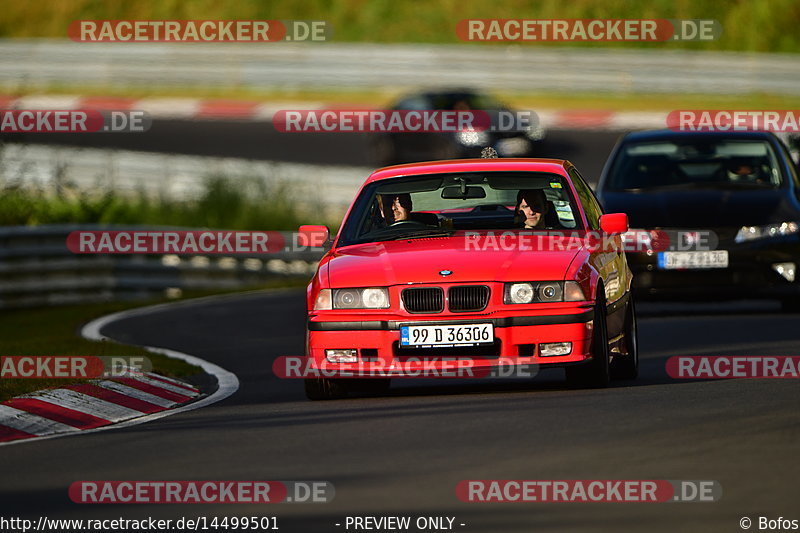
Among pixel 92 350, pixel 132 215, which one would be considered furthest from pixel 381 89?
pixel 92 350

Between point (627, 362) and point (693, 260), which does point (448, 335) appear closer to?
point (627, 362)

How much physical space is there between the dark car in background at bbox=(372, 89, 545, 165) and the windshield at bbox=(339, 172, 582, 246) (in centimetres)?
2187

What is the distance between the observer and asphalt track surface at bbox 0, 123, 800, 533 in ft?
23.0

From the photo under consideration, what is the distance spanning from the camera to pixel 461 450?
332 inches

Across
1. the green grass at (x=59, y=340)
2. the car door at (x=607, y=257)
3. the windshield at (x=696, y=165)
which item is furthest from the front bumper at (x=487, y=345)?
the windshield at (x=696, y=165)

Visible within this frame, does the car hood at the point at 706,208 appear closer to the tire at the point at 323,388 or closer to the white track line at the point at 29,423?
the tire at the point at 323,388

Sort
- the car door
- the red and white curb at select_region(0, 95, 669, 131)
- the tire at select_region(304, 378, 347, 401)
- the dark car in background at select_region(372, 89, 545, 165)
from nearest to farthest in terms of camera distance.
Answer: the tire at select_region(304, 378, 347, 401) < the car door < the dark car in background at select_region(372, 89, 545, 165) < the red and white curb at select_region(0, 95, 669, 131)

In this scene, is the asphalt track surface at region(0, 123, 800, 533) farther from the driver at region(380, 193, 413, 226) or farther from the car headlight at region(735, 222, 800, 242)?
the car headlight at region(735, 222, 800, 242)

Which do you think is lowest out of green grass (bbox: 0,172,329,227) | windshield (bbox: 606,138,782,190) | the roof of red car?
the roof of red car

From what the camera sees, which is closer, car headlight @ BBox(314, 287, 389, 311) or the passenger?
car headlight @ BBox(314, 287, 389, 311)

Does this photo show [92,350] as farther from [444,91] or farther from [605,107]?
[605,107]

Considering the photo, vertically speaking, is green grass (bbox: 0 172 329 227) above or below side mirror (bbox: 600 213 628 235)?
above

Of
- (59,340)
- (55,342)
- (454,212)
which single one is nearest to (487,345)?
(454,212)

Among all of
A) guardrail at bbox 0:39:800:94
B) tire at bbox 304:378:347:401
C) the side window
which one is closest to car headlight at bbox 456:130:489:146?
guardrail at bbox 0:39:800:94
